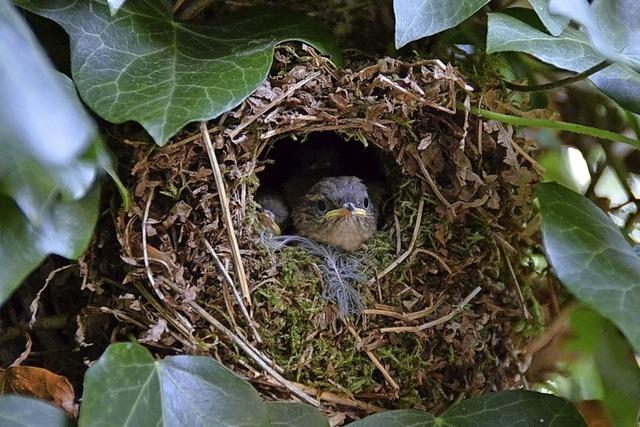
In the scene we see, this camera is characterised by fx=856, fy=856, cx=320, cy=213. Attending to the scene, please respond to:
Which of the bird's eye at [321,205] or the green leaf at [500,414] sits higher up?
the green leaf at [500,414]

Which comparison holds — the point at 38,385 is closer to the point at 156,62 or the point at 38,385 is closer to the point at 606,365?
the point at 156,62

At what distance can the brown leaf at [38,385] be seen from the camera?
145cm

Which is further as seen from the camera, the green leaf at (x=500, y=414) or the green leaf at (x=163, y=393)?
the green leaf at (x=500, y=414)

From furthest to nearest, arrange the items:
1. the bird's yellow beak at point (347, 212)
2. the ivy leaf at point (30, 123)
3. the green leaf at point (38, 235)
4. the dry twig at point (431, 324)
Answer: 1. the bird's yellow beak at point (347, 212)
2. the dry twig at point (431, 324)
3. the green leaf at point (38, 235)
4. the ivy leaf at point (30, 123)

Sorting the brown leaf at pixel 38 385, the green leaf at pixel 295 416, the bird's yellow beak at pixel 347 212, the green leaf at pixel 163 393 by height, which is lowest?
the bird's yellow beak at pixel 347 212

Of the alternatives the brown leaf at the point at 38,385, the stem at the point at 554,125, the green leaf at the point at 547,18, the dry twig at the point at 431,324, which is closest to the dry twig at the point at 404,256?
the dry twig at the point at 431,324

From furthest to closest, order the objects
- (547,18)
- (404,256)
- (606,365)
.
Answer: (404,256) → (606,365) → (547,18)

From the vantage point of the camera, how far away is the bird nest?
1537mm

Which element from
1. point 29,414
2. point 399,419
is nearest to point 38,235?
point 29,414

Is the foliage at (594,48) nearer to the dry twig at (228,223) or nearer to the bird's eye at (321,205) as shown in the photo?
the dry twig at (228,223)

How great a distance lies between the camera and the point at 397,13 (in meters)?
1.38

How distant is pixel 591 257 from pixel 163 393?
0.70 meters

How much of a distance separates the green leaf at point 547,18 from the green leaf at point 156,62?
1.46 ft

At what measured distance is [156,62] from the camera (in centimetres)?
143
